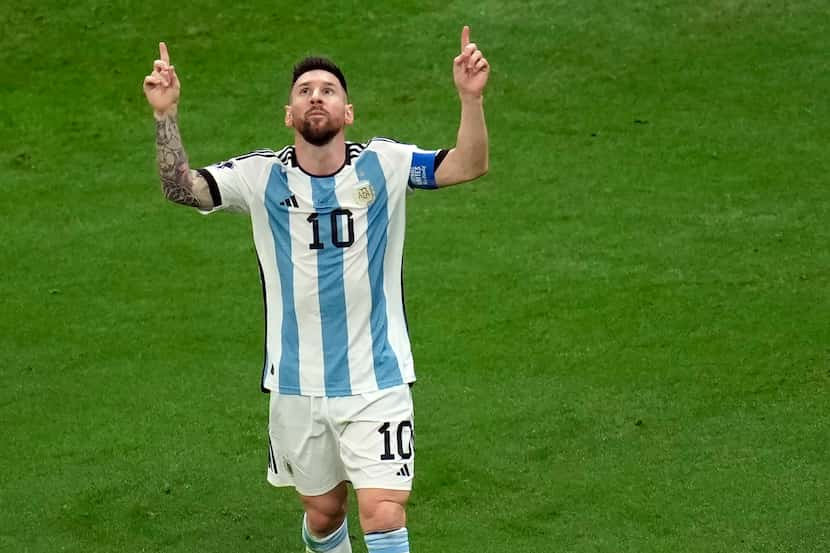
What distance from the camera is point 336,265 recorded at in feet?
19.6

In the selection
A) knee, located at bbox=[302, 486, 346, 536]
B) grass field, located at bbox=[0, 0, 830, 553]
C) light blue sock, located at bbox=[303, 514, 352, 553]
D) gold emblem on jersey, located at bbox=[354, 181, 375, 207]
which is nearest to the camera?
gold emblem on jersey, located at bbox=[354, 181, 375, 207]

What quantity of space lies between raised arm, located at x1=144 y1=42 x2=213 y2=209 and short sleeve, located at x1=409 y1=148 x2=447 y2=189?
87cm

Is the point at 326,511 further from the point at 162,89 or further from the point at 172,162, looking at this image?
the point at 162,89

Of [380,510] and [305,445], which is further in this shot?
[305,445]

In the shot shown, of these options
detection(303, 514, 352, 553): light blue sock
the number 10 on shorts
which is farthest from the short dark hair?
detection(303, 514, 352, 553): light blue sock

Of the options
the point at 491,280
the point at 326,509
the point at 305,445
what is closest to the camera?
the point at 305,445

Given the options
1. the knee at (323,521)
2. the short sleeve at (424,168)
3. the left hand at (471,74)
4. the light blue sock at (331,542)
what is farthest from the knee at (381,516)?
the left hand at (471,74)

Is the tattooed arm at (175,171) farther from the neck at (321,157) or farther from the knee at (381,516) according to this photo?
the knee at (381,516)

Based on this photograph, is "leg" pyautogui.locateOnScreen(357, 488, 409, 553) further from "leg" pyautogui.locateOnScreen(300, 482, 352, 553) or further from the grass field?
the grass field

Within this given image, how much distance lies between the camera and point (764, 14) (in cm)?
1477

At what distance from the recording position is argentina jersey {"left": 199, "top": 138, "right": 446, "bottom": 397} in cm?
598

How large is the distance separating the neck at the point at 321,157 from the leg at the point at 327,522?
1.37 meters

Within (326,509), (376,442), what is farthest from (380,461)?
(326,509)

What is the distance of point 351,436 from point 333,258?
0.73 meters
